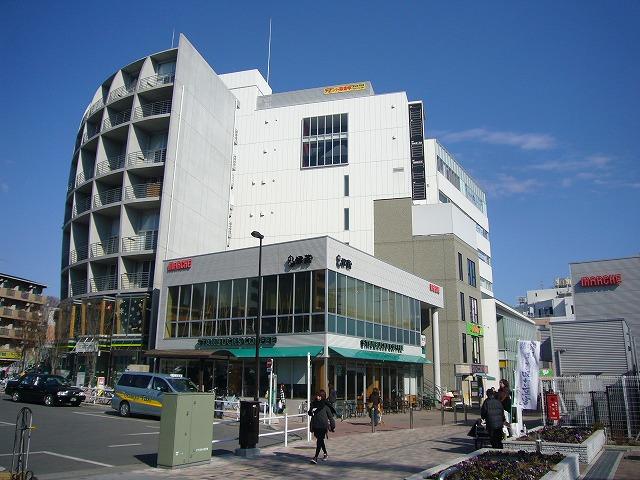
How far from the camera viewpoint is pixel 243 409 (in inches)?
547

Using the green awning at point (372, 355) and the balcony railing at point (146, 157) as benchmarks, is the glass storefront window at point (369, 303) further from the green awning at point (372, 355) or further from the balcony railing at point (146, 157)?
the balcony railing at point (146, 157)

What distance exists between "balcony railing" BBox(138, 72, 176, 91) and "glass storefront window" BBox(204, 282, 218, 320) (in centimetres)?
1907

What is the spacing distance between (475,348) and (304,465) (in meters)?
39.5

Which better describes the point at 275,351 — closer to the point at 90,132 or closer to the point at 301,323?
the point at 301,323

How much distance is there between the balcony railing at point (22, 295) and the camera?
78.5m

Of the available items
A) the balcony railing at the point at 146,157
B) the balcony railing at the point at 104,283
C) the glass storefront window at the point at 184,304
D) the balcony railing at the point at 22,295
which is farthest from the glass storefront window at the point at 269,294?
the balcony railing at the point at 22,295


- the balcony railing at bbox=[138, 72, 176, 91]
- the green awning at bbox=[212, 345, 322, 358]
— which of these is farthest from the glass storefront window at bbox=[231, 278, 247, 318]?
the balcony railing at bbox=[138, 72, 176, 91]

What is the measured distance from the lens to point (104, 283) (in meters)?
43.4

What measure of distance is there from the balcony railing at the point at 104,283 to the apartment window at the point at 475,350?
100.0 feet

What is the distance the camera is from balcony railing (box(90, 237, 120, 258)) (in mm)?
43094

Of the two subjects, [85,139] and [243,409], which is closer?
[243,409]

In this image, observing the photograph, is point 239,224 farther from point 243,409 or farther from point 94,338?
point 243,409

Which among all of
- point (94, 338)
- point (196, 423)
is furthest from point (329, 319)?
point (94, 338)

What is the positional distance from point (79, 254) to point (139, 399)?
27393 millimetres
